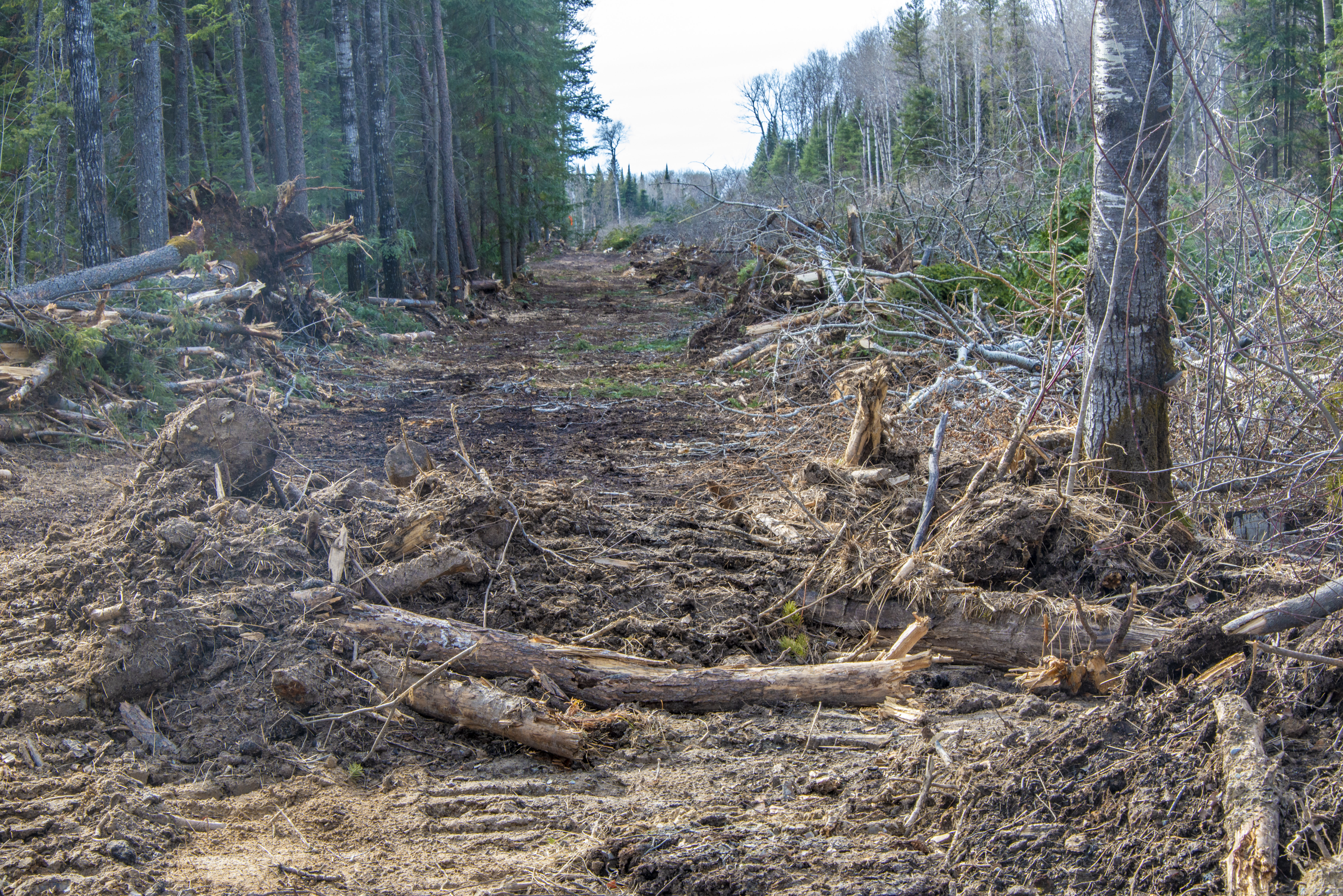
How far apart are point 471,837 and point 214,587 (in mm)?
1859

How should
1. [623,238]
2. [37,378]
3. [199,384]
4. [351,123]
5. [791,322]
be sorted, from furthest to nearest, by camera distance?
[623,238]
[351,123]
[791,322]
[199,384]
[37,378]

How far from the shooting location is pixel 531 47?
25562 millimetres

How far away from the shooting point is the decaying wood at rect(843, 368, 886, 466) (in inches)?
211

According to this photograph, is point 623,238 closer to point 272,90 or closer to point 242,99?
point 242,99

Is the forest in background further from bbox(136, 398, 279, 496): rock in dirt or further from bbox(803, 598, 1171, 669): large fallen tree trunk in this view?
bbox(803, 598, 1171, 669): large fallen tree trunk

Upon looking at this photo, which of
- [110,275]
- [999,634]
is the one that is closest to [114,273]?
[110,275]

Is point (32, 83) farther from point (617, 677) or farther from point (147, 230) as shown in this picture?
point (617, 677)

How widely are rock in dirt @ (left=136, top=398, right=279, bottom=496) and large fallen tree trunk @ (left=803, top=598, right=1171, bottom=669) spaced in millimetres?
3307

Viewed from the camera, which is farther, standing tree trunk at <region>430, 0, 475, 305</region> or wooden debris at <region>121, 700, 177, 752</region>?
standing tree trunk at <region>430, 0, 475, 305</region>

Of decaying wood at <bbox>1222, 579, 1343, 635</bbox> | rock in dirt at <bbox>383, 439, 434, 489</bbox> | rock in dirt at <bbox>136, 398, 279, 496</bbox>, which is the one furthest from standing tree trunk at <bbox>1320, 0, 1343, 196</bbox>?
rock in dirt at <bbox>136, 398, 279, 496</bbox>

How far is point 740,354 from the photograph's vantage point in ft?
42.0

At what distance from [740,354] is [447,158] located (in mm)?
11890

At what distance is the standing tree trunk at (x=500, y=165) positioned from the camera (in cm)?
2472

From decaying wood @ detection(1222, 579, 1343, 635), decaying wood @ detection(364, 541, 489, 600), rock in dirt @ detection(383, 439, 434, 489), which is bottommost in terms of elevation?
decaying wood @ detection(364, 541, 489, 600)
